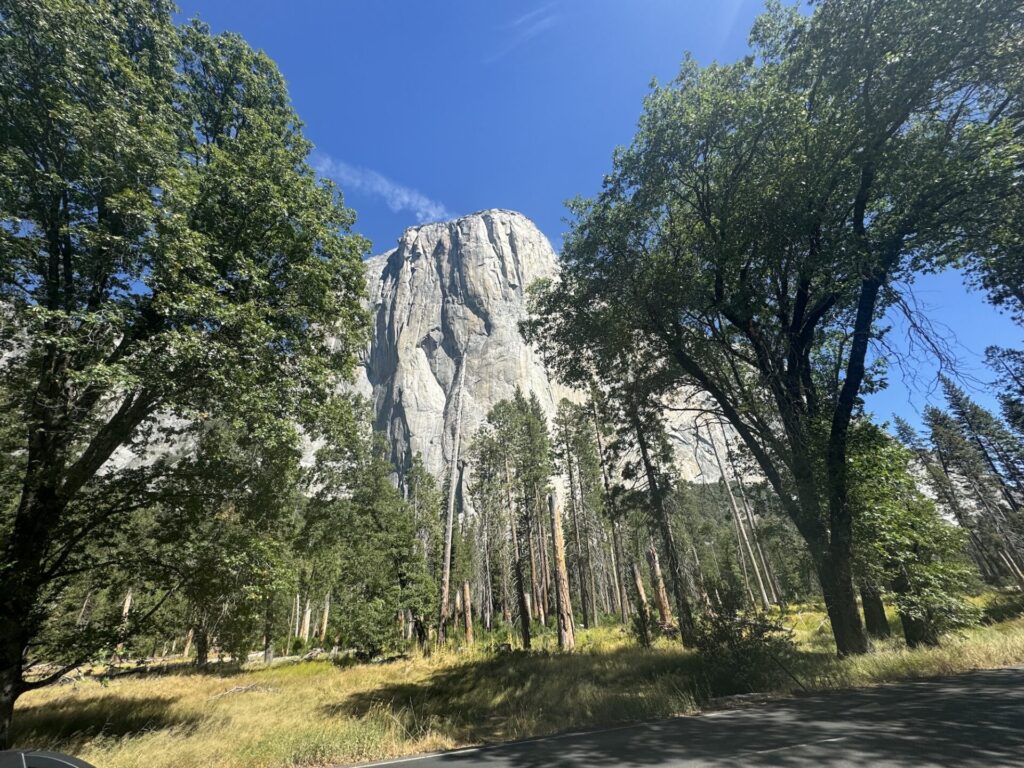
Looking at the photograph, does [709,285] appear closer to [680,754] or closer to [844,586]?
[844,586]

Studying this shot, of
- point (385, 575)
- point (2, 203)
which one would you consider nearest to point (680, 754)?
point (2, 203)

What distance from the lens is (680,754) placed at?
4668mm

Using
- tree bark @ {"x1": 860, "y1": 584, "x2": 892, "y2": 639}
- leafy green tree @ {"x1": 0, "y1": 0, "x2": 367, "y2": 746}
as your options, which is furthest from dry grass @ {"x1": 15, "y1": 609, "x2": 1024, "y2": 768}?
leafy green tree @ {"x1": 0, "y1": 0, "x2": 367, "y2": 746}

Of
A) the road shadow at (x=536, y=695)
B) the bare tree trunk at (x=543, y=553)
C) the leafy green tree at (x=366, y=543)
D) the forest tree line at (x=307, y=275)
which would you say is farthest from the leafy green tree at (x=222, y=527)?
the bare tree trunk at (x=543, y=553)

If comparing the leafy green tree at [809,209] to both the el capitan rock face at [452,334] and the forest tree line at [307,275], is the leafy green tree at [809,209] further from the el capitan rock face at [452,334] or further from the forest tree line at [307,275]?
the el capitan rock face at [452,334]

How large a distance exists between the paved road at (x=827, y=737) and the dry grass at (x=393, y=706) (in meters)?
1.46

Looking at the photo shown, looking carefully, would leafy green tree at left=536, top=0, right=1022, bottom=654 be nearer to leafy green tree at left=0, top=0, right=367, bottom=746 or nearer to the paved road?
the paved road

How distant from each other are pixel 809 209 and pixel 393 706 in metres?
16.0

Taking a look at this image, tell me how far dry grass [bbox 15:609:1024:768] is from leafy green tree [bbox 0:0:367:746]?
282cm

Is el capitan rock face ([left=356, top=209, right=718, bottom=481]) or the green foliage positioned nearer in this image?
the green foliage

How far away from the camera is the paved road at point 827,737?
4035 millimetres

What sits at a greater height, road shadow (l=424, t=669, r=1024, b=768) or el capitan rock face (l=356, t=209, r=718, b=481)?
el capitan rock face (l=356, t=209, r=718, b=481)

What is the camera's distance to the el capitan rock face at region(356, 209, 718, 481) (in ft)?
294

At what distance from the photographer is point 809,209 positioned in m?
9.65
